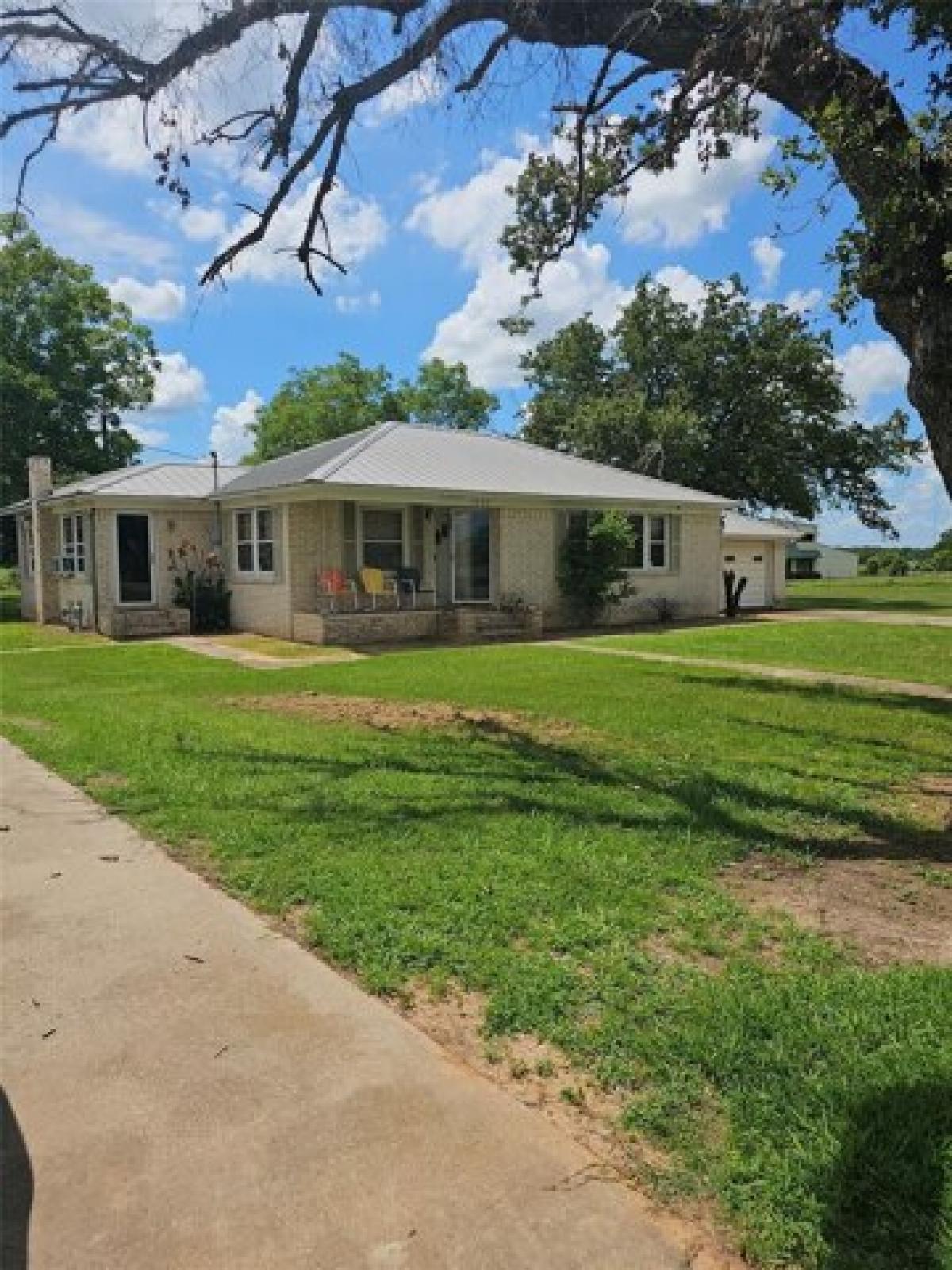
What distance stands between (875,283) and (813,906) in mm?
3281

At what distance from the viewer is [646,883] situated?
4555 mm

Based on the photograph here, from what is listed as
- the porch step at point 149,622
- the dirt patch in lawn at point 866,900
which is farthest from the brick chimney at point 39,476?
the dirt patch in lawn at point 866,900

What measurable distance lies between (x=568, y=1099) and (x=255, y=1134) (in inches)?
36.5

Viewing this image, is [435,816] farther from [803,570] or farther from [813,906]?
[803,570]

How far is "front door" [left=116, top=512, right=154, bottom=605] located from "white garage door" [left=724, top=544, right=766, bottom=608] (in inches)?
670

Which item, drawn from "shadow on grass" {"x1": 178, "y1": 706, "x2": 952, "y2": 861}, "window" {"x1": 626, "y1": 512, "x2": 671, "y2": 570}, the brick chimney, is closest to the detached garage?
"window" {"x1": 626, "y1": 512, "x2": 671, "y2": 570}

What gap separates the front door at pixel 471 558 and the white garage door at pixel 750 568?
11347mm

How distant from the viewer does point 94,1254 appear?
222 centimetres

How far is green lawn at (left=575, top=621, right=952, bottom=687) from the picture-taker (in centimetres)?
1364

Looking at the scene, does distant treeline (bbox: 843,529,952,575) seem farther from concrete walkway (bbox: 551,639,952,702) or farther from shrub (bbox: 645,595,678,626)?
concrete walkway (bbox: 551,639,952,702)

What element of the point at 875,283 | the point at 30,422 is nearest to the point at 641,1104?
the point at 875,283

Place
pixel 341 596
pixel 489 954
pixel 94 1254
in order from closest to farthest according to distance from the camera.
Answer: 1. pixel 94 1254
2. pixel 489 954
3. pixel 341 596

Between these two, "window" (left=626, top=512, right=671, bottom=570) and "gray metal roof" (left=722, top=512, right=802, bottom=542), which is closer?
"window" (left=626, top=512, right=671, bottom=570)

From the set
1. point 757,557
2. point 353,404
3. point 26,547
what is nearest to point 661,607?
point 757,557
